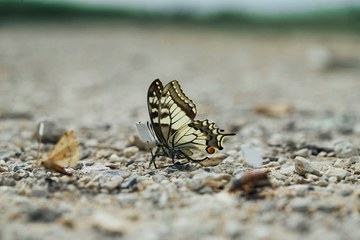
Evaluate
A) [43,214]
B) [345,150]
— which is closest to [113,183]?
[43,214]


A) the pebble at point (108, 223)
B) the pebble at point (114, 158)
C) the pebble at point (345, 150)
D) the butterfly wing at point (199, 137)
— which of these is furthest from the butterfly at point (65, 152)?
the pebble at point (345, 150)

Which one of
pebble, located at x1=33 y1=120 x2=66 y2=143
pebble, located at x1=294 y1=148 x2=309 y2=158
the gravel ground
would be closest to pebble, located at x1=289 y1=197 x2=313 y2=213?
the gravel ground

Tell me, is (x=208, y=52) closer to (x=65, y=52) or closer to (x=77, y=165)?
(x=65, y=52)

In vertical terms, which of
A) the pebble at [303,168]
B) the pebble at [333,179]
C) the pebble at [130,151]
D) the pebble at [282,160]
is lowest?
the pebble at [333,179]

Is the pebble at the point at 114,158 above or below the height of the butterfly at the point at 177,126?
below

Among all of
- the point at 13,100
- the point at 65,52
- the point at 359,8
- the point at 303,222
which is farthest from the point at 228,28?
the point at 303,222

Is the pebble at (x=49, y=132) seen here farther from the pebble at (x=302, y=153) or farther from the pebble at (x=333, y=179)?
the pebble at (x=333, y=179)
